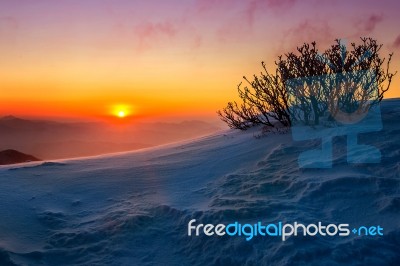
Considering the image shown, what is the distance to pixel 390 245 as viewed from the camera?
3.20 metres

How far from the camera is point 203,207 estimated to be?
13.9 ft

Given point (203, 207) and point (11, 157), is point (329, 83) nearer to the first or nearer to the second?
point (203, 207)

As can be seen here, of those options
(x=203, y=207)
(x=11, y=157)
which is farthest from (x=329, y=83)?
(x=11, y=157)

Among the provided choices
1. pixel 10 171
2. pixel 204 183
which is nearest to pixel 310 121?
pixel 204 183

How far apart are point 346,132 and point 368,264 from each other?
3.08 meters

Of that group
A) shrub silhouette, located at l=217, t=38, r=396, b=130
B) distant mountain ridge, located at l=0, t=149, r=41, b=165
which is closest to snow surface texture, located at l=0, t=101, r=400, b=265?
shrub silhouette, located at l=217, t=38, r=396, b=130

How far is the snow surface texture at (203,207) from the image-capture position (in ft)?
11.1

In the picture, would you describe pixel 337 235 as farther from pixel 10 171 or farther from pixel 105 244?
pixel 10 171

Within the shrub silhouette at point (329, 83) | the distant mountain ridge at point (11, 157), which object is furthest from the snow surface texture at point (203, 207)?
the distant mountain ridge at point (11, 157)

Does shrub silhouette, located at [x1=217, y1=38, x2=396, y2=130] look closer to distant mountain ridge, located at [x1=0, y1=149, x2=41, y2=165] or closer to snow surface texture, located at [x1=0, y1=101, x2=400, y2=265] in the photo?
snow surface texture, located at [x1=0, y1=101, x2=400, y2=265]

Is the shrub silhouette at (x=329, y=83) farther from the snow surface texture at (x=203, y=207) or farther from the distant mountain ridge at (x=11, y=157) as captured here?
the distant mountain ridge at (x=11, y=157)

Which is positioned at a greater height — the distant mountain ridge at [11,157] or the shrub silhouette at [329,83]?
the shrub silhouette at [329,83]

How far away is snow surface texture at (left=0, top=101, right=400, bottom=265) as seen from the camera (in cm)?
338

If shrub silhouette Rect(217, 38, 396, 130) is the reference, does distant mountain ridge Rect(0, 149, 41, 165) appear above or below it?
below
